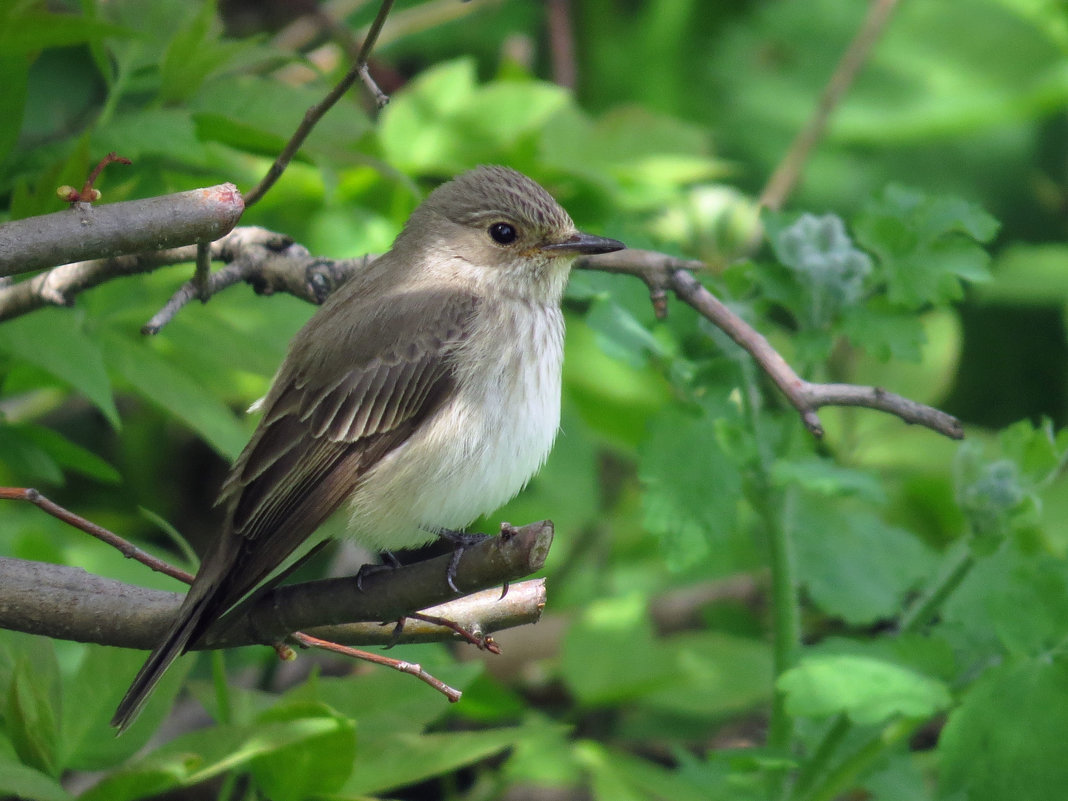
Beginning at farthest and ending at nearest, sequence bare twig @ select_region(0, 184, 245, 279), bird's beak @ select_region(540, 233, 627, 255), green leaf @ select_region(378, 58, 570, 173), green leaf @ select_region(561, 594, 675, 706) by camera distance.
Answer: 1. green leaf @ select_region(378, 58, 570, 173)
2. green leaf @ select_region(561, 594, 675, 706)
3. bird's beak @ select_region(540, 233, 627, 255)
4. bare twig @ select_region(0, 184, 245, 279)

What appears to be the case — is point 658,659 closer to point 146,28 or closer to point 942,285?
point 942,285

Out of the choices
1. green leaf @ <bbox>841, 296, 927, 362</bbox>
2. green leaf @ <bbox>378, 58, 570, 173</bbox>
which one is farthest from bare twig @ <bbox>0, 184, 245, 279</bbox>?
green leaf @ <bbox>378, 58, 570, 173</bbox>

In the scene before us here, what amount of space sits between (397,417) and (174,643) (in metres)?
0.77

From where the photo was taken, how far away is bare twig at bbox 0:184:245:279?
2080 mm

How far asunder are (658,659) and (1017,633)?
134 cm

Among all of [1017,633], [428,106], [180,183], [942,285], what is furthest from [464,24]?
[1017,633]

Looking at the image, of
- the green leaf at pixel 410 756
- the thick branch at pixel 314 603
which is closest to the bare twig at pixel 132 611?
the thick branch at pixel 314 603

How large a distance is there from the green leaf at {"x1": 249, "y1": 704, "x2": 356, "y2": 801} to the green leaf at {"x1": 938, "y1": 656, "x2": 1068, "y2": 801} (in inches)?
47.3

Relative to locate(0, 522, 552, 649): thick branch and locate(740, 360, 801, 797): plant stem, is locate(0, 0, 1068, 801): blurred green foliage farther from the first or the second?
locate(0, 522, 552, 649): thick branch

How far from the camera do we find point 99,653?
2.66 metres

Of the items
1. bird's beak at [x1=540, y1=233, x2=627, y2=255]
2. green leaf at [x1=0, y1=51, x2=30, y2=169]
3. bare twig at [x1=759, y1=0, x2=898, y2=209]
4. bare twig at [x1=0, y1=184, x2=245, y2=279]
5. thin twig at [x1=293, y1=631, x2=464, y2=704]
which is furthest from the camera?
bare twig at [x1=759, y1=0, x2=898, y2=209]

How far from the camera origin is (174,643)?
2.33 metres

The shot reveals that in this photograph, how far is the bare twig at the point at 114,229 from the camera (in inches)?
81.9

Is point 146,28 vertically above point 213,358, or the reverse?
point 146,28
